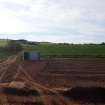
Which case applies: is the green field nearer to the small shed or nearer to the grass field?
the grass field

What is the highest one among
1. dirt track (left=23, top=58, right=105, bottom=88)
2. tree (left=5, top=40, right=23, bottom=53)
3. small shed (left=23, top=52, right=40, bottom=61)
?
tree (left=5, top=40, right=23, bottom=53)

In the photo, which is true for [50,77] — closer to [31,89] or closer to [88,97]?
[31,89]

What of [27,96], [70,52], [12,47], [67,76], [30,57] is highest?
[12,47]

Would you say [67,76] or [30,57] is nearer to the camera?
[67,76]

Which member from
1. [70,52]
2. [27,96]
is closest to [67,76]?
[27,96]

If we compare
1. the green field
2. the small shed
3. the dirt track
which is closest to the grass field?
the green field

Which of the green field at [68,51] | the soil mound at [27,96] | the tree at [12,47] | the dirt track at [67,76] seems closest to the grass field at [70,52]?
the green field at [68,51]

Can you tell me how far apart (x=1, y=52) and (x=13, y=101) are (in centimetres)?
5387

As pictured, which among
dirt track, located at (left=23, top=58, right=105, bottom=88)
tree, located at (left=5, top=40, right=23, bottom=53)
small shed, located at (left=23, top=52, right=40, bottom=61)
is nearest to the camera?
dirt track, located at (left=23, top=58, right=105, bottom=88)

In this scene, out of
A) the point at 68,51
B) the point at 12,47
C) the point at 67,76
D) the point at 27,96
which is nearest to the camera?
the point at 27,96

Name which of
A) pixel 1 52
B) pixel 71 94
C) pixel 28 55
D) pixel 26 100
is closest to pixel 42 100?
pixel 26 100

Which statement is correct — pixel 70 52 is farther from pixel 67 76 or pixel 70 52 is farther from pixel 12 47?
pixel 67 76

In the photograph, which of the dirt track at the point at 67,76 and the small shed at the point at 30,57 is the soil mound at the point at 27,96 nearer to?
the dirt track at the point at 67,76

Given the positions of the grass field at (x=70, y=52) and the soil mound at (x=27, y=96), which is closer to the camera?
the soil mound at (x=27, y=96)
